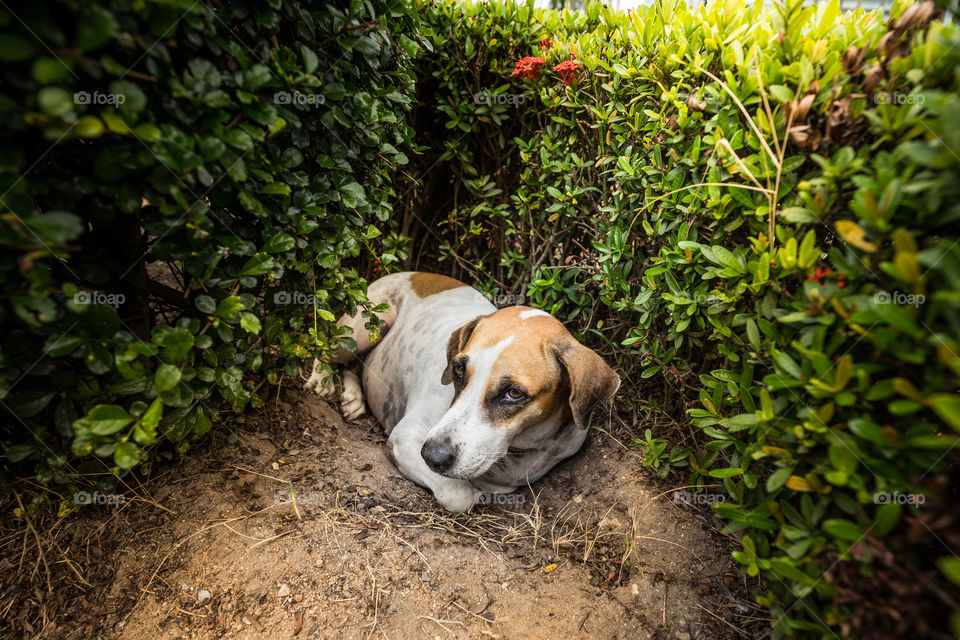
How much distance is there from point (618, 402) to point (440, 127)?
3130mm

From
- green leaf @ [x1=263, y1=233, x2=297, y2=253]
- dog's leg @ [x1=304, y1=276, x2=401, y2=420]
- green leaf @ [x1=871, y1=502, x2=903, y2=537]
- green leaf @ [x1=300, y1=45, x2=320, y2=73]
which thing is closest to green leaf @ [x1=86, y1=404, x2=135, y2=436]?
green leaf @ [x1=263, y1=233, x2=297, y2=253]

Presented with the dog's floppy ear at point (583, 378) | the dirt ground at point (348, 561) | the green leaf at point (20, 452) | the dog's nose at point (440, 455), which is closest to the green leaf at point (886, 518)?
the dirt ground at point (348, 561)

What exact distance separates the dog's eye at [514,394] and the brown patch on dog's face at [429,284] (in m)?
1.69

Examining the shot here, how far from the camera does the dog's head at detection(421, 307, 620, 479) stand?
8.11 feet

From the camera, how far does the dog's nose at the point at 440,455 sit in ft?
7.96

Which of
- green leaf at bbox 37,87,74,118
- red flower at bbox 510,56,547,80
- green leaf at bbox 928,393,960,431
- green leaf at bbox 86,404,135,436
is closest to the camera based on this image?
green leaf at bbox 928,393,960,431

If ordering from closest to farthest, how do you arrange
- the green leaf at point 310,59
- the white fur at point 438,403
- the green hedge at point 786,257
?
the green hedge at point 786,257, the green leaf at point 310,59, the white fur at point 438,403

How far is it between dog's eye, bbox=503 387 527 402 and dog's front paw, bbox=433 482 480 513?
28.8 inches

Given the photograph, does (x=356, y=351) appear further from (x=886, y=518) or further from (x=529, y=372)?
(x=886, y=518)

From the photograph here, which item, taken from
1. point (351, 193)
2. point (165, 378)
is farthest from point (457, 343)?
point (165, 378)

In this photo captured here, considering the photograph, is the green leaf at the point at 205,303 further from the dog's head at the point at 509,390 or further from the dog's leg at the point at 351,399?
the dog's leg at the point at 351,399

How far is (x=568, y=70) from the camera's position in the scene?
10.8 feet

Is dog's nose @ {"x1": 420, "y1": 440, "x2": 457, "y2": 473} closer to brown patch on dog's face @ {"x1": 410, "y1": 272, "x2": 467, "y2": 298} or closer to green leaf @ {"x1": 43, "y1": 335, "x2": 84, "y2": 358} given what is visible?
green leaf @ {"x1": 43, "y1": 335, "x2": 84, "y2": 358}

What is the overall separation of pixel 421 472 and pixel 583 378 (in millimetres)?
1228
